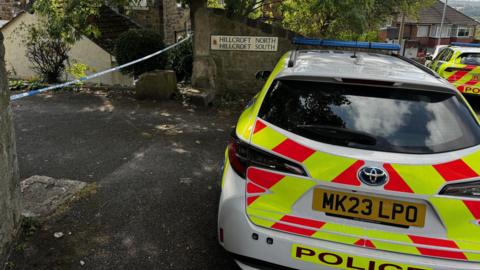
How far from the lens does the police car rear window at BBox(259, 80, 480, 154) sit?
2.29 meters

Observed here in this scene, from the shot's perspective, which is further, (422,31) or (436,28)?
(422,31)

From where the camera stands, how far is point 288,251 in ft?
7.45

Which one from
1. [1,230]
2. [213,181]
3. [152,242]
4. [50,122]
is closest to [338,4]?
[213,181]

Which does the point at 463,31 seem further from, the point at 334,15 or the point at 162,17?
the point at 334,15

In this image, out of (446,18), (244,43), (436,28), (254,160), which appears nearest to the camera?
(254,160)

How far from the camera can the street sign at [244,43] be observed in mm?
8938

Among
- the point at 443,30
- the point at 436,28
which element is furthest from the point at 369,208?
the point at 436,28

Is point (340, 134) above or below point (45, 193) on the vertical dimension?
above

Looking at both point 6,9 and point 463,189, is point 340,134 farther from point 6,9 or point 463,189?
point 6,9

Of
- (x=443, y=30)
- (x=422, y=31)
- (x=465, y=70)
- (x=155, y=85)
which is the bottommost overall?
(x=155, y=85)

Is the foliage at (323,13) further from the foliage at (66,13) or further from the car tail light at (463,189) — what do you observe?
the car tail light at (463,189)

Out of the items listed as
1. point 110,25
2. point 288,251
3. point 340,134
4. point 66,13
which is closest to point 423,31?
point 110,25

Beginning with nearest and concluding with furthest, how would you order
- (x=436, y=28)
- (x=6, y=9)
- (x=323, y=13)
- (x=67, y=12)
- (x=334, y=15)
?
(x=67, y=12)
(x=334, y=15)
(x=323, y=13)
(x=6, y=9)
(x=436, y=28)

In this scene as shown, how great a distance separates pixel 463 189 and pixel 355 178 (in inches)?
22.6
